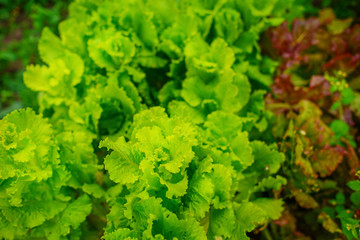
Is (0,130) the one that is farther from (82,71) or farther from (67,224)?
(82,71)

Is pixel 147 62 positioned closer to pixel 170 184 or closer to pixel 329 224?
pixel 170 184

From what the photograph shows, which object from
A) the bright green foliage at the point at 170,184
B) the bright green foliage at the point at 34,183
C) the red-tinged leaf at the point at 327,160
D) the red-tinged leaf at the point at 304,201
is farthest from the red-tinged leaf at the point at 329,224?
the bright green foliage at the point at 34,183

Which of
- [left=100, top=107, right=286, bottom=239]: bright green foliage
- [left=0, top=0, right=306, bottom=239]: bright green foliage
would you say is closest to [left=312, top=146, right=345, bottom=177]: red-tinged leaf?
[left=0, top=0, right=306, bottom=239]: bright green foliage

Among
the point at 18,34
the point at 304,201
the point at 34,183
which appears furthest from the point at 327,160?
the point at 18,34

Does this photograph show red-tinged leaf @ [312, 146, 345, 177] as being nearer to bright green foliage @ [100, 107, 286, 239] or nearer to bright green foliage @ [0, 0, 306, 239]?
bright green foliage @ [0, 0, 306, 239]

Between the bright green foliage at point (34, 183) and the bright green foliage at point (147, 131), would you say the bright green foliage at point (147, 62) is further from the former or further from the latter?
the bright green foliage at point (34, 183)

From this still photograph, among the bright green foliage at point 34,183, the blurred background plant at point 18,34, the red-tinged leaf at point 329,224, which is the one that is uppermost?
the bright green foliage at point 34,183
